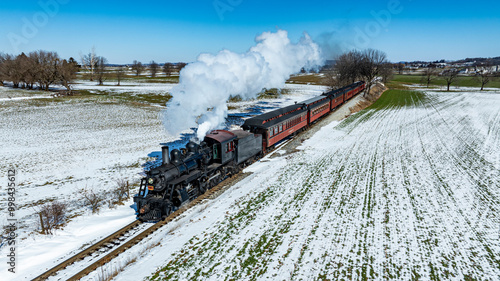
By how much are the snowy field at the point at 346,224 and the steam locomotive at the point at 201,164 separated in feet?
3.82

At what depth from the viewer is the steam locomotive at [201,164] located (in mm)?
13016

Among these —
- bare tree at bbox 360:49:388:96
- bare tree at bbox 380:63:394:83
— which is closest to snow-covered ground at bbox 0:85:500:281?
bare tree at bbox 360:49:388:96

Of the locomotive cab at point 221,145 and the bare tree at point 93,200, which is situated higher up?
the locomotive cab at point 221,145

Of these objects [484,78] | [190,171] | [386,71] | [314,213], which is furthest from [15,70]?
[484,78]

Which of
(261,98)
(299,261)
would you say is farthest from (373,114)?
(299,261)

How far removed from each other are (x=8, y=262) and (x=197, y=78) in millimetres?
12067

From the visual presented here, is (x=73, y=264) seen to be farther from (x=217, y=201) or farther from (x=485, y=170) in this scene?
(x=485, y=170)

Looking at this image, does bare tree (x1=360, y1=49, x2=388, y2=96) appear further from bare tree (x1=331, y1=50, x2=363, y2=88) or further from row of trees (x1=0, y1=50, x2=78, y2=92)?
row of trees (x1=0, y1=50, x2=78, y2=92)

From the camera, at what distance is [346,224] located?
12844mm

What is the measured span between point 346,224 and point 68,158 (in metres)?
23.9

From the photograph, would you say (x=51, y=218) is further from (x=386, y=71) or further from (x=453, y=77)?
(x=453, y=77)

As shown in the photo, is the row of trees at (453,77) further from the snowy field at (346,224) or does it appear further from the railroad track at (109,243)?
the railroad track at (109,243)

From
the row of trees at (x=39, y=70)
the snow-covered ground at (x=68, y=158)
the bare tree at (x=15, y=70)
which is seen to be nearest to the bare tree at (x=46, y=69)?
the row of trees at (x=39, y=70)

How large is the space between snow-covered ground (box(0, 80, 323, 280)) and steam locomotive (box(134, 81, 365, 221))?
1976 millimetres
